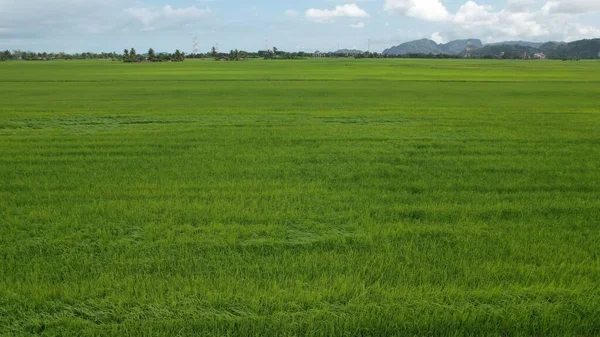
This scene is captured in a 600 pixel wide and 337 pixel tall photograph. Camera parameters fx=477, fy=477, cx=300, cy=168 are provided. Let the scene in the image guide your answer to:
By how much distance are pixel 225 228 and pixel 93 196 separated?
313cm

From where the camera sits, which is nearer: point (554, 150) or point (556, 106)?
point (554, 150)

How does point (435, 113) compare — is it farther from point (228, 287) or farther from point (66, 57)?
point (66, 57)

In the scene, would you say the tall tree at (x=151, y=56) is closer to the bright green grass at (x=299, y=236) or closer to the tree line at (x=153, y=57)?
the tree line at (x=153, y=57)

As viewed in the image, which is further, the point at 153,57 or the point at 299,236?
the point at 153,57

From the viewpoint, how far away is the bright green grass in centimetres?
472

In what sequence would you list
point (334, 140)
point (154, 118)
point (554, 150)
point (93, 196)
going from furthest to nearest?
1. point (154, 118)
2. point (334, 140)
3. point (554, 150)
4. point (93, 196)

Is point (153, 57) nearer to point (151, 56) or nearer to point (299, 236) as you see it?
point (151, 56)

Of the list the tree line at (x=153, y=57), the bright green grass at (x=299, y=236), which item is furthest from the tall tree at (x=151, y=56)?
the bright green grass at (x=299, y=236)

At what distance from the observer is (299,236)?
21.9ft

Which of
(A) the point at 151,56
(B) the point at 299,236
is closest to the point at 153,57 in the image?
(A) the point at 151,56

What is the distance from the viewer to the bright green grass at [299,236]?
15.5 feet

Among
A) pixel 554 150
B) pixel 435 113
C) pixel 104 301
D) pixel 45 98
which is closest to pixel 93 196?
pixel 104 301

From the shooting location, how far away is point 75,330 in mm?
4508

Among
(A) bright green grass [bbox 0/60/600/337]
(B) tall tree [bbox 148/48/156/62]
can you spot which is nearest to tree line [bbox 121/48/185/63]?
(B) tall tree [bbox 148/48/156/62]
